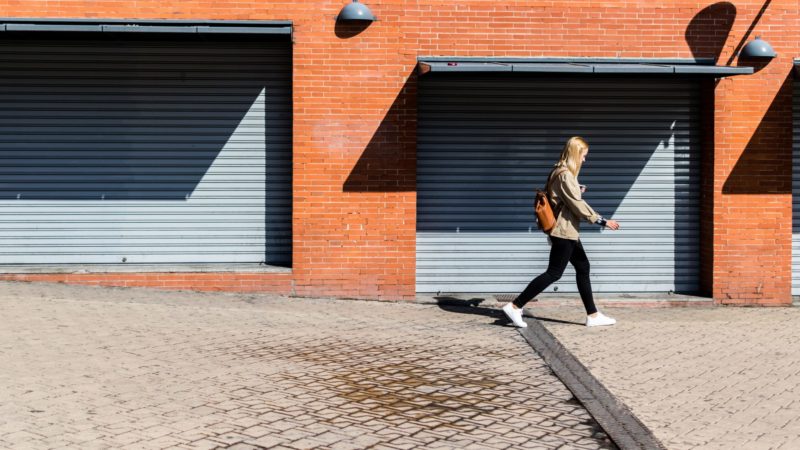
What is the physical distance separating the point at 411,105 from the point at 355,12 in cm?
119

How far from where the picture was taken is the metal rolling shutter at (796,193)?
1278cm

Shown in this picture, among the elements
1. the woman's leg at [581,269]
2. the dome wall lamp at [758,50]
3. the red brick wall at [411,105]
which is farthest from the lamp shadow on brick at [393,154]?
the dome wall lamp at [758,50]

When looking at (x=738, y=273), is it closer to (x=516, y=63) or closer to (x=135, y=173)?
(x=516, y=63)

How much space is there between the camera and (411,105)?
40.2 feet

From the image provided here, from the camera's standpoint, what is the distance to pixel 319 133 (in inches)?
481

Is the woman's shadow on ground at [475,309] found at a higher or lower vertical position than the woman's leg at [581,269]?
lower

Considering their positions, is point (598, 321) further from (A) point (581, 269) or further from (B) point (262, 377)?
(B) point (262, 377)

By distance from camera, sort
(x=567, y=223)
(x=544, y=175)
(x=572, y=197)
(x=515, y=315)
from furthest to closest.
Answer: (x=544, y=175), (x=515, y=315), (x=567, y=223), (x=572, y=197)

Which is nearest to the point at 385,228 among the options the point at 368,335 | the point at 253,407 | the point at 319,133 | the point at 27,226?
the point at 319,133

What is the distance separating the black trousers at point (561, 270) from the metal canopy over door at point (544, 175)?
2.08 meters

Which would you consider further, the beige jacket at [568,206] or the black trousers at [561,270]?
the black trousers at [561,270]

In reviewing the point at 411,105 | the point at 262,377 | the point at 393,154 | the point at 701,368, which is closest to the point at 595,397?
the point at 701,368

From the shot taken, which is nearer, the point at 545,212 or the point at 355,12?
the point at 545,212

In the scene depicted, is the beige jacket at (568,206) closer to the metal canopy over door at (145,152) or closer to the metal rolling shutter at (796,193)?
the metal canopy over door at (145,152)
